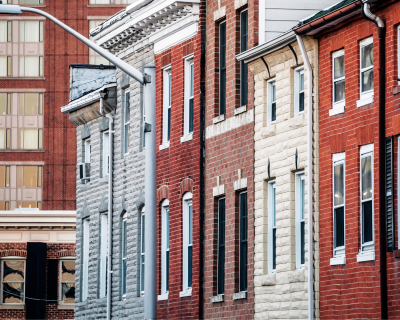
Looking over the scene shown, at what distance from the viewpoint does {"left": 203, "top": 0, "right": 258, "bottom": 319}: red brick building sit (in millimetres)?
28531

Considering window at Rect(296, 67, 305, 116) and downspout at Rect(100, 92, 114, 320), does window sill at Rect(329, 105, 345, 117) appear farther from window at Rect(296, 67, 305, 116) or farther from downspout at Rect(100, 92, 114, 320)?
downspout at Rect(100, 92, 114, 320)

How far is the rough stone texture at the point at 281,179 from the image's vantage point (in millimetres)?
25547

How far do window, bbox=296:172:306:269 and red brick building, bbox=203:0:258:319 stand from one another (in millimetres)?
2166

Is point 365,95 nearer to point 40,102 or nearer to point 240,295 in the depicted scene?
point 240,295

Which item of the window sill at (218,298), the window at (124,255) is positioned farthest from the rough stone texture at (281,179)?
the window at (124,255)

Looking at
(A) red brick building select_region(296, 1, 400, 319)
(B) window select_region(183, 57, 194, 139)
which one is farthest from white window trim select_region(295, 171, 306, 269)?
(B) window select_region(183, 57, 194, 139)

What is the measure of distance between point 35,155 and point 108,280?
5281 cm

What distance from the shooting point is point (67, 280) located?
61125 millimetres

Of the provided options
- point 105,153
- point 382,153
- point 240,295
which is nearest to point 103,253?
Result: point 105,153

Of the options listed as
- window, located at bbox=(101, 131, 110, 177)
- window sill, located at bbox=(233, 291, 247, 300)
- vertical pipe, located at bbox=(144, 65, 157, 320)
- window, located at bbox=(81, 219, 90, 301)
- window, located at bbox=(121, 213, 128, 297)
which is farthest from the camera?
window, located at bbox=(81, 219, 90, 301)

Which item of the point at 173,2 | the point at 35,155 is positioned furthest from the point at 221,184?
the point at 35,155

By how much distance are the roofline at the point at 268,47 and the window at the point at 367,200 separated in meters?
4.00

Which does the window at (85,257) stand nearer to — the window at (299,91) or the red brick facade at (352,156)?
the window at (299,91)

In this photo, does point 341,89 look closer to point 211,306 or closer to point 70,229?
point 211,306
